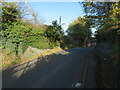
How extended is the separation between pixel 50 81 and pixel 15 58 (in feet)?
18.4

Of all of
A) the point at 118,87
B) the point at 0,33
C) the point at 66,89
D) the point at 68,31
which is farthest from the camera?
the point at 68,31

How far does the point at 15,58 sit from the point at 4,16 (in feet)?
13.9

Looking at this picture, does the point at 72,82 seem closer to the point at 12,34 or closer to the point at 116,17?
the point at 116,17

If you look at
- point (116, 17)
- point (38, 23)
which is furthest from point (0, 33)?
point (116, 17)

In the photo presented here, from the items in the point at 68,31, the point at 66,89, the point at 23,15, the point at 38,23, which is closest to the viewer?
the point at 66,89

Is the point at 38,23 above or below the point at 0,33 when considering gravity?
above

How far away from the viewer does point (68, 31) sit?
123 ft

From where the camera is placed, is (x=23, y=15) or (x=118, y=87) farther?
(x=23, y=15)

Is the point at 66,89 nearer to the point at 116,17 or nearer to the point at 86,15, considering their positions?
the point at 116,17

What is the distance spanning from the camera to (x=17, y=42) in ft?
31.1

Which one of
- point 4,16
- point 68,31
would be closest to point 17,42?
point 4,16

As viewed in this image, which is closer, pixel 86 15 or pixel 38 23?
pixel 86 15

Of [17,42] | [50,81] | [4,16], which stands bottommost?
[50,81]

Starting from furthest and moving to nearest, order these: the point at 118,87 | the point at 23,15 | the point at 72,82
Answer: the point at 23,15 → the point at 72,82 → the point at 118,87
